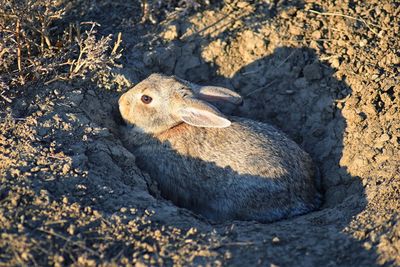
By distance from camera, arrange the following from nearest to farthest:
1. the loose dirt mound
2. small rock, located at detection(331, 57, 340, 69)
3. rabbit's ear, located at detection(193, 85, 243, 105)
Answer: the loose dirt mound
rabbit's ear, located at detection(193, 85, 243, 105)
small rock, located at detection(331, 57, 340, 69)

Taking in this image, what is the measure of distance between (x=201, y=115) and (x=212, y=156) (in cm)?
48

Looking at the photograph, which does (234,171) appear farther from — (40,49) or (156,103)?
(40,49)

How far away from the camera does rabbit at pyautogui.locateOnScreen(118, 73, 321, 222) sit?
6.09m

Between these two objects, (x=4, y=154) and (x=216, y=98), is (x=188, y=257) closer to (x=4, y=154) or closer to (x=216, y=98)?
(x=4, y=154)

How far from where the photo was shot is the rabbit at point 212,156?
6086 mm

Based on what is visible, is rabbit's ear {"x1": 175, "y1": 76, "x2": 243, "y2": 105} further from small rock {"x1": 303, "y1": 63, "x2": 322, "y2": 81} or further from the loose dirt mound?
small rock {"x1": 303, "y1": 63, "x2": 322, "y2": 81}

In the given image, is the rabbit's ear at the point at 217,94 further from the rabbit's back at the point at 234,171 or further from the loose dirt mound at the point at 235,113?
the loose dirt mound at the point at 235,113

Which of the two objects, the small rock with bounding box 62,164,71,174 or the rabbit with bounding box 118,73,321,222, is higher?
the small rock with bounding box 62,164,71,174

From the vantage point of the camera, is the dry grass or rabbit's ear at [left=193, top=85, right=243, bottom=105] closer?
the dry grass

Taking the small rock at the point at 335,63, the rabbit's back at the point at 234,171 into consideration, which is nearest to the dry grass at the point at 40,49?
the rabbit's back at the point at 234,171

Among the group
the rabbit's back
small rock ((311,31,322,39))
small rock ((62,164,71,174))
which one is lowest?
the rabbit's back

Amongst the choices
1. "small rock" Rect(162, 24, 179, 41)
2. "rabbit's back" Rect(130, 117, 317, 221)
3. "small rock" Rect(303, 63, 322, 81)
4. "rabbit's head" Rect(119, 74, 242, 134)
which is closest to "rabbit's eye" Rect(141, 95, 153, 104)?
"rabbit's head" Rect(119, 74, 242, 134)

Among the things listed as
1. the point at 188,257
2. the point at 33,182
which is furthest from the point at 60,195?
the point at 188,257

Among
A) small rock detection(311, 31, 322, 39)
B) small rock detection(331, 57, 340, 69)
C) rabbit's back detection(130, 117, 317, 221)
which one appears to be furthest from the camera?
small rock detection(311, 31, 322, 39)
